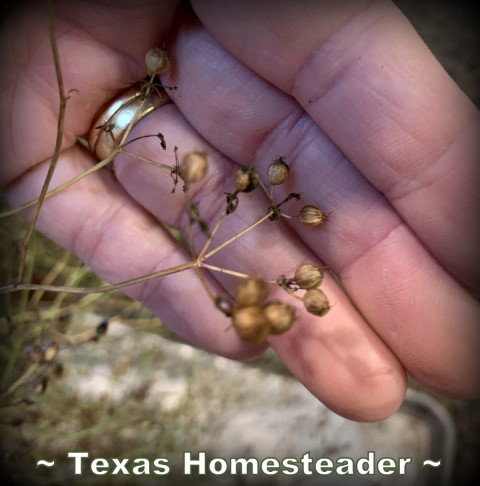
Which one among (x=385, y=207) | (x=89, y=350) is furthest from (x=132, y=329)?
(x=385, y=207)

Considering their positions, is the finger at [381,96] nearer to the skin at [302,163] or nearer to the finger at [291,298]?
the skin at [302,163]

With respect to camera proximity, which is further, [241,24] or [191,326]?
[191,326]

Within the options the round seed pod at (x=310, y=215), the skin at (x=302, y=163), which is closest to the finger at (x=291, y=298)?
the skin at (x=302, y=163)

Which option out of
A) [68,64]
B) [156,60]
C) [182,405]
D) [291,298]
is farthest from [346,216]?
[182,405]

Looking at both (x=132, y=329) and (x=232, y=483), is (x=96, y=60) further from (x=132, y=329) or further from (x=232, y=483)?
(x=232, y=483)

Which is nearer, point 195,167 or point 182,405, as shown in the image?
point 195,167

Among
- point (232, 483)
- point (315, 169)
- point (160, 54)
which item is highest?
point (160, 54)

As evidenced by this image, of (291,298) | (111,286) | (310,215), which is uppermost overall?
(111,286)

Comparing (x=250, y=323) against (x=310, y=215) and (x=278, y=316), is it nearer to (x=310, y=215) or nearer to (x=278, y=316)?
(x=278, y=316)
